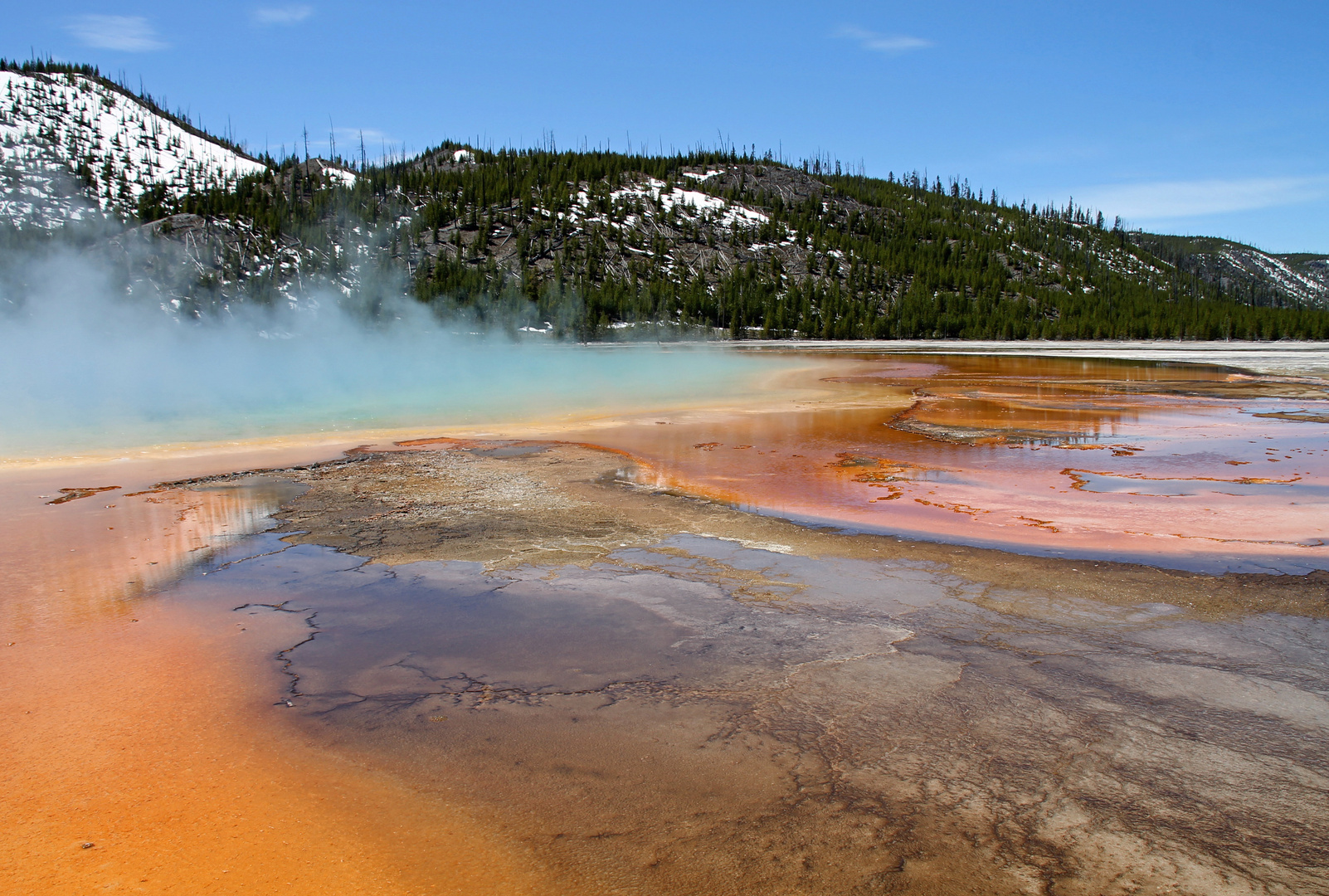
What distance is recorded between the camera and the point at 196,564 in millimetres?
7582

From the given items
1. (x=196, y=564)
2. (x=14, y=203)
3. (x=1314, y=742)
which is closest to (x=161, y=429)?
(x=196, y=564)

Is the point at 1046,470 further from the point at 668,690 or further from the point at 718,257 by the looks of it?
the point at 718,257

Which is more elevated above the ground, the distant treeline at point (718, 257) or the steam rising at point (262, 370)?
the distant treeline at point (718, 257)

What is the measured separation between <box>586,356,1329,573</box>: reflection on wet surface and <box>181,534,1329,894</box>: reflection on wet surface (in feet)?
8.14

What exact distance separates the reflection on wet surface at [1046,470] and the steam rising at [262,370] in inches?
281

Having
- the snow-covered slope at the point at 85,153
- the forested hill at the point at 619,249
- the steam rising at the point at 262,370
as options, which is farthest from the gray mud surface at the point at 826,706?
the snow-covered slope at the point at 85,153

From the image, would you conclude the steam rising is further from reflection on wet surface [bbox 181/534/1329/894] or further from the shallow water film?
reflection on wet surface [bbox 181/534/1329/894]

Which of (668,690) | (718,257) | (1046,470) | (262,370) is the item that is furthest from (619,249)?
(668,690)

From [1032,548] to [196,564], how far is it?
7785 millimetres

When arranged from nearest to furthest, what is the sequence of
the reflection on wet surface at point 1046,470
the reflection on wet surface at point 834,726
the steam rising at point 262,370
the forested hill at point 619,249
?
the reflection on wet surface at point 834,726, the reflection on wet surface at point 1046,470, the steam rising at point 262,370, the forested hill at point 619,249

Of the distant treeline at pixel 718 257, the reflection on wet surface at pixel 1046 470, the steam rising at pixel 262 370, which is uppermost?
the distant treeline at pixel 718 257

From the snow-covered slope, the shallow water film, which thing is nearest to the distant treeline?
the snow-covered slope

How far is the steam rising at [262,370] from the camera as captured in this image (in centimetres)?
1945

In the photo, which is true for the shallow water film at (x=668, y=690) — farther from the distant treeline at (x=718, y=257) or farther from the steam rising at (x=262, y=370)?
the distant treeline at (x=718, y=257)
